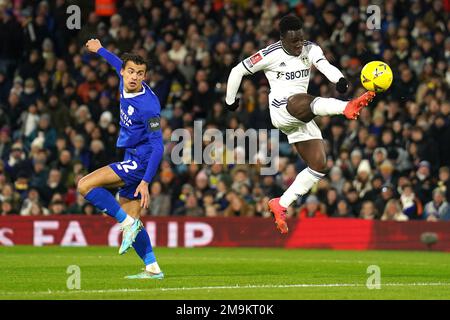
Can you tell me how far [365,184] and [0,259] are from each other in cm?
808

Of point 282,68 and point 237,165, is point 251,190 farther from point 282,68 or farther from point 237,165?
point 282,68

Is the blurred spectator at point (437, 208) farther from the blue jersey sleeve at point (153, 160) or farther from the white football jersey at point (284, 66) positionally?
the blue jersey sleeve at point (153, 160)

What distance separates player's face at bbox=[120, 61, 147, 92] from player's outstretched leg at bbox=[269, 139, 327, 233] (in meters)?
2.34

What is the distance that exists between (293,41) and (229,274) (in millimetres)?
3026

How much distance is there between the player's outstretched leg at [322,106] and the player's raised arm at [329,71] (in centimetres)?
18

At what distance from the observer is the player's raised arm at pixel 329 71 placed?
42.7 feet

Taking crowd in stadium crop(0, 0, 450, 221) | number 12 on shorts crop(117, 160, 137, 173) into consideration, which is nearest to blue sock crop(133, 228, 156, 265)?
number 12 on shorts crop(117, 160, 137, 173)

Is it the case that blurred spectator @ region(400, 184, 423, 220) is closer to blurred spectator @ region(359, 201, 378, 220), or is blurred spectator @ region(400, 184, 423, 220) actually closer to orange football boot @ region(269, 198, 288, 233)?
blurred spectator @ region(359, 201, 378, 220)

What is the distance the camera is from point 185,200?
22422mm

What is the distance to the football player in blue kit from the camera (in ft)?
42.3

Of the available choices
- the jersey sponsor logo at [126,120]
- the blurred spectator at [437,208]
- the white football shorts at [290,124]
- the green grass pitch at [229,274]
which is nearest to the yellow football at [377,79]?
the white football shorts at [290,124]
